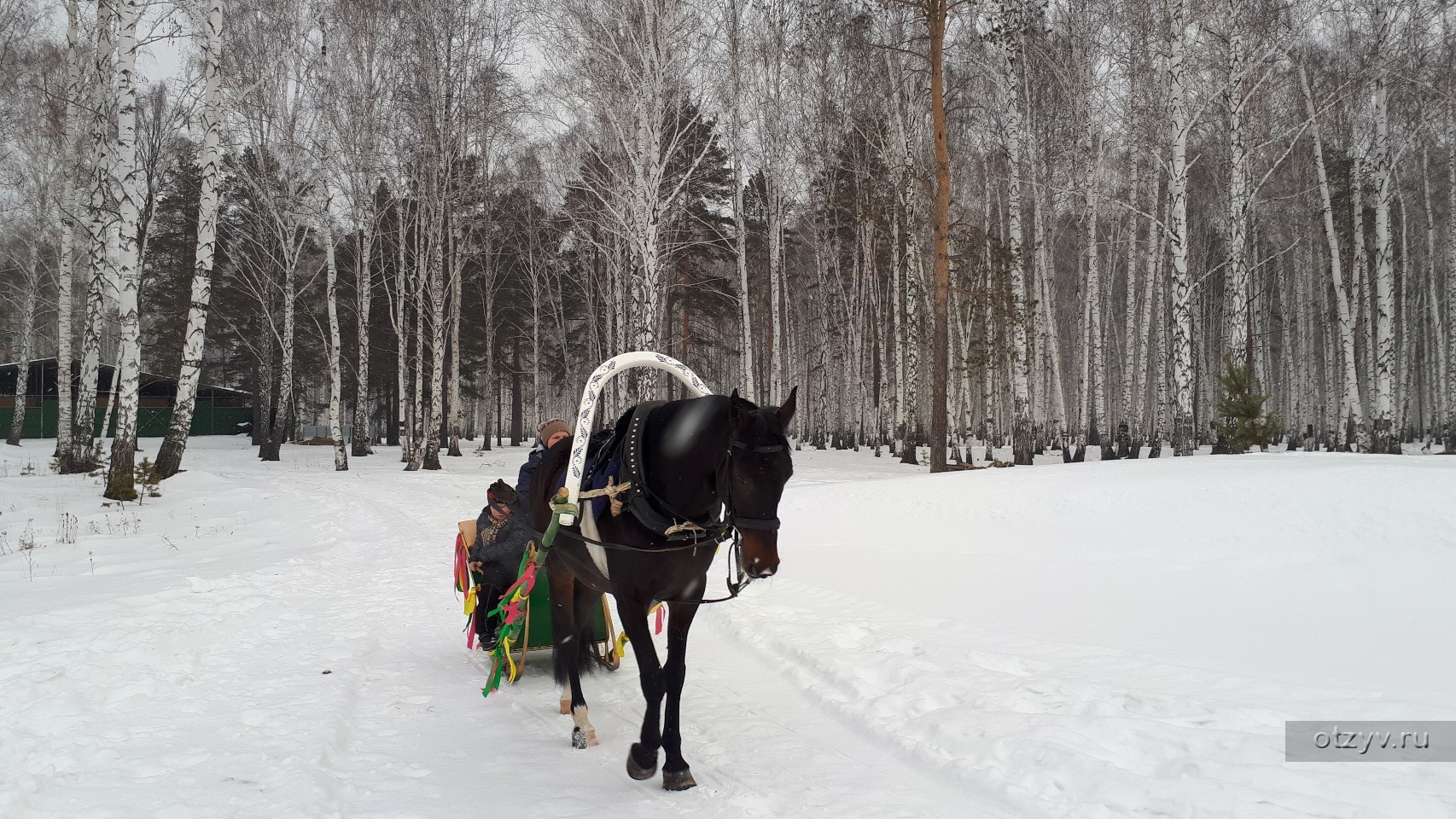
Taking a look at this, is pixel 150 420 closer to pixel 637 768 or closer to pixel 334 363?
pixel 334 363

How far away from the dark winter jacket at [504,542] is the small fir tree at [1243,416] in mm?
16276

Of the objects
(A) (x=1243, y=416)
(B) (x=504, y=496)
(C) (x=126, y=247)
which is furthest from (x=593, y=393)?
(A) (x=1243, y=416)

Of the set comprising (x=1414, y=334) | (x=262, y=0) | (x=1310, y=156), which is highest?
(x=262, y=0)

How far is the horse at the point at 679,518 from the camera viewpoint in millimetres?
3311

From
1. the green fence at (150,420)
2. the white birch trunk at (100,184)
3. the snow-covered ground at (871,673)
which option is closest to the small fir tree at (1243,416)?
the snow-covered ground at (871,673)

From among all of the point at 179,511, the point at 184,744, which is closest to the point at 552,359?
the point at 179,511

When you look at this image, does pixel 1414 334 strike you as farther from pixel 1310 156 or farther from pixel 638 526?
pixel 638 526

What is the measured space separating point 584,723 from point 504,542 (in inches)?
70.4

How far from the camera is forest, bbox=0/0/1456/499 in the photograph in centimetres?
1594

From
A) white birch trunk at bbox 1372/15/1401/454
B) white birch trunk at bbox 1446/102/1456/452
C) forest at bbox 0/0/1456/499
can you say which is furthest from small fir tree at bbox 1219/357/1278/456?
white birch trunk at bbox 1446/102/1456/452

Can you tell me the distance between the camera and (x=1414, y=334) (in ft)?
112

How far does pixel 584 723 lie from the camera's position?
4133mm

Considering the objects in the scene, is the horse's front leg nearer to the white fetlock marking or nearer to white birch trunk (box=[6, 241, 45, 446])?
the white fetlock marking

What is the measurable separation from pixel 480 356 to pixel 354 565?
116ft
